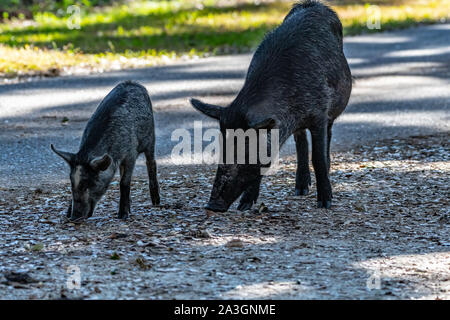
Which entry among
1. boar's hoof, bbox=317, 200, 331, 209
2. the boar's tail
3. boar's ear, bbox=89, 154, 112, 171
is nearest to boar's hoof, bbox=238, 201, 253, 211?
boar's hoof, bbox=317, 200, 331, 209

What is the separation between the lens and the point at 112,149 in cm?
709

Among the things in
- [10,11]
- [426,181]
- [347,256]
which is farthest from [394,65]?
[10,11]

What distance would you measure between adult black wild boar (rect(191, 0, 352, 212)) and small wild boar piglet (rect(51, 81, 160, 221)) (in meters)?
0.86

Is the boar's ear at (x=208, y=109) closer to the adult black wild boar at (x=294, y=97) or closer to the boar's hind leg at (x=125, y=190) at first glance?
the adult black wild boar at (x=294, y=97)

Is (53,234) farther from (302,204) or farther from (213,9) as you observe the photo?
(213,9)

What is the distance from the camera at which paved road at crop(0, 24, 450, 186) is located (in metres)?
10.6

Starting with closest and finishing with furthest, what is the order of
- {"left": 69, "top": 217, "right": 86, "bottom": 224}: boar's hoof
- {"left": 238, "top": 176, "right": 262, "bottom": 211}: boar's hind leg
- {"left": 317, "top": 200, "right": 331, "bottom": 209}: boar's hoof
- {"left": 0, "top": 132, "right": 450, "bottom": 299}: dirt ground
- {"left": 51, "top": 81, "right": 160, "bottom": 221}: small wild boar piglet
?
1. {"left": 0, "top": 132, "right": 450, "bottom": 299}: dirt ground
2. {"left": 51, "top": 81, "right": 160, "bottom": 221}: small wild boar piglet
3. {"left": 69, "top": 217, "right": 86, "bottom": 224}: boar's hoof
4. {"left": 238, "top": 176, "right": 262, "bottom": 211}: boar's hind leg
5. {"left": 317, "top": 200, "right": 331, "bottom": 209}: boar's hoof

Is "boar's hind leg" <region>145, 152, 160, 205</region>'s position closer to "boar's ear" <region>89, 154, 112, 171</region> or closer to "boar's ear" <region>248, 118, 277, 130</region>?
"boar's ear" <region>89, 154, 112, 171</region>

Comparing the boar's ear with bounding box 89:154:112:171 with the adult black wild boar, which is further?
the adult black wild boar

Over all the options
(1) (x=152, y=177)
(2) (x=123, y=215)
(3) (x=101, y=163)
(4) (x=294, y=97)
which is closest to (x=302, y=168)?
(4) (x=294, y=97)

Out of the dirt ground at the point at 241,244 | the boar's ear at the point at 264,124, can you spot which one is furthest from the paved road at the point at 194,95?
the boar's ear at the point at 264,124

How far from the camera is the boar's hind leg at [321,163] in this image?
7.61m

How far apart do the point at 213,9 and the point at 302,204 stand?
17.0m

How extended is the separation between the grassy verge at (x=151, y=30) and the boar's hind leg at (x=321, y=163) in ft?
29.0
